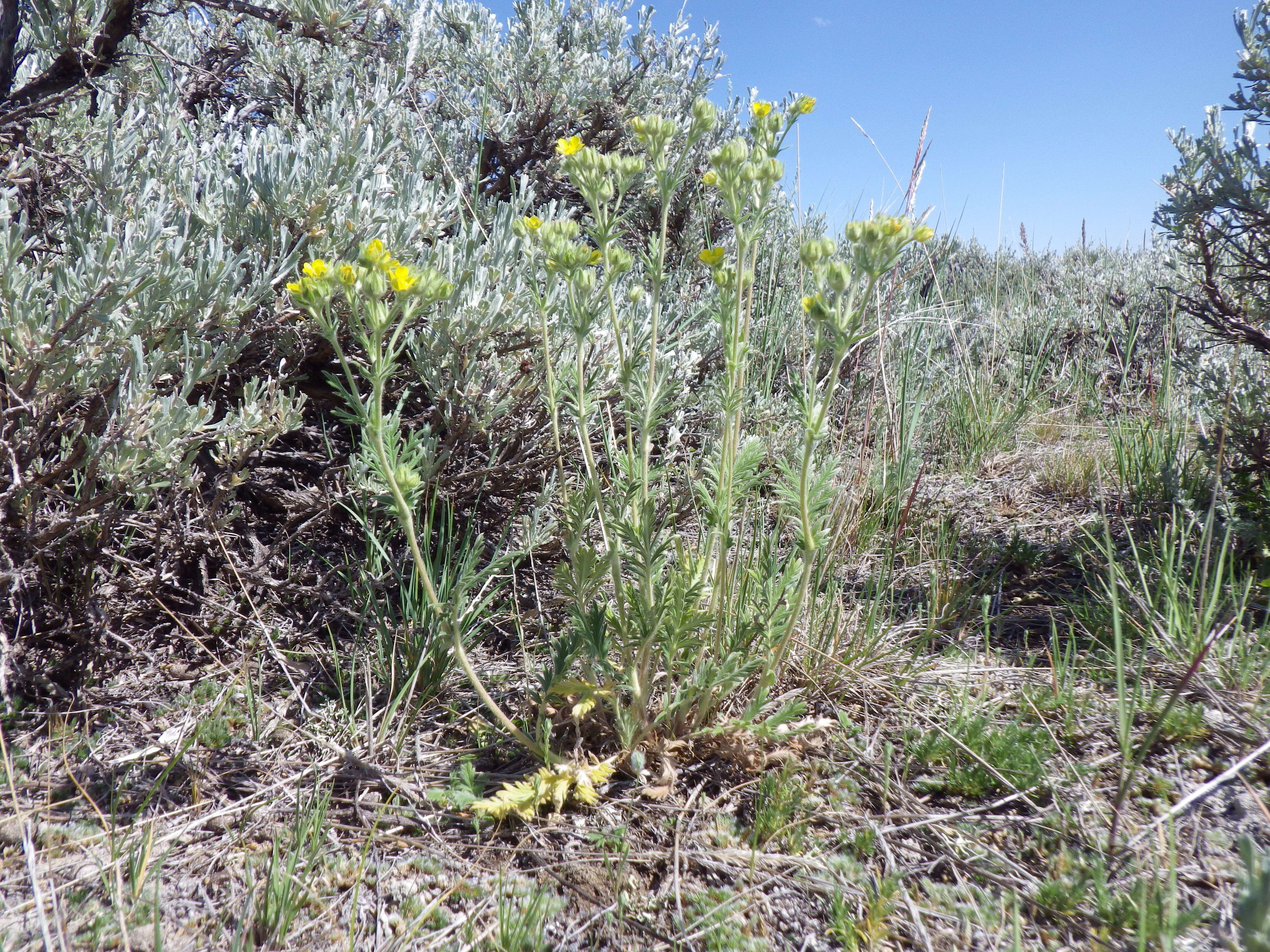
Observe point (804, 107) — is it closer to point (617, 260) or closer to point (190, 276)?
point (617, 260)

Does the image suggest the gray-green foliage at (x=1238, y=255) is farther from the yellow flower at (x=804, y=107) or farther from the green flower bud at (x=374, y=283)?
the green flower bud at (x=374, y=283)

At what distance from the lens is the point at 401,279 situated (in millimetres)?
1284

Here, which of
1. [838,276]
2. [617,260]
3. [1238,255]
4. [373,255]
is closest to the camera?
[373,255]

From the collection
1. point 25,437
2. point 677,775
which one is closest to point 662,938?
point 677,775

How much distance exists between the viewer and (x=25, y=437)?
1.80 meters

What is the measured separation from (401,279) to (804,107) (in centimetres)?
109

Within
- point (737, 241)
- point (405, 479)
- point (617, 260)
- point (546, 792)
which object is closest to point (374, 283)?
point (405, 479)

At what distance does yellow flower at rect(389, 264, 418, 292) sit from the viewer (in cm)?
128

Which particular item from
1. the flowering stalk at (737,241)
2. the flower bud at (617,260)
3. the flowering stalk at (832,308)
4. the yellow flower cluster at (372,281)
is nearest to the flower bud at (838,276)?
the flowering stalk at (832,308)

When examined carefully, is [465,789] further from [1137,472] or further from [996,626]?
[1137,472]

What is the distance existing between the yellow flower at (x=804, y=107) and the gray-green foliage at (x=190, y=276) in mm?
1065

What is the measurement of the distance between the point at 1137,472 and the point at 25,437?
3.91 metres

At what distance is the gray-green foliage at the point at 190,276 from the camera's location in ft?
5.77

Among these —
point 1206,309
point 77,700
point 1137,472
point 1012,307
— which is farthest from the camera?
point 1012,307
